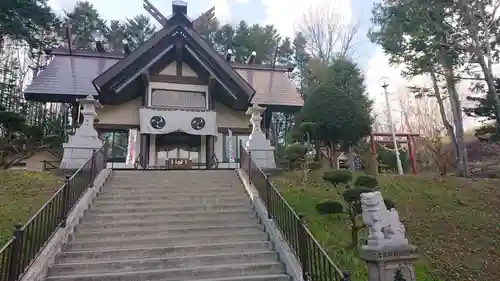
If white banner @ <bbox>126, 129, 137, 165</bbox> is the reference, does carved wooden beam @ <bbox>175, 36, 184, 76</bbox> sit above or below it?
above

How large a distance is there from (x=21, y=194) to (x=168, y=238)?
3.91m

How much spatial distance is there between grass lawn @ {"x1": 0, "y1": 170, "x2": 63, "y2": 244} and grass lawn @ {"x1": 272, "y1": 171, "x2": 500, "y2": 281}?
5330 mm

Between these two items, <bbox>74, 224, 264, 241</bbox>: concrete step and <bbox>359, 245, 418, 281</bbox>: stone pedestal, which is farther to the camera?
<bbox>74, 224, 264, 241</bbox>: concrete step

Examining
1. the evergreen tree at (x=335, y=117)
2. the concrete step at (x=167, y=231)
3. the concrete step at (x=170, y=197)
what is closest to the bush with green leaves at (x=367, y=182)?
the concrete step at (x=167, y=231)

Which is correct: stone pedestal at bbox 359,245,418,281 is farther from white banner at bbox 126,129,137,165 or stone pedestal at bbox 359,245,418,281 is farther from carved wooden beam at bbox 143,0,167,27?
carved wooden beam at bbox 143,0,167,27

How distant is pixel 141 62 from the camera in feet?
40.5

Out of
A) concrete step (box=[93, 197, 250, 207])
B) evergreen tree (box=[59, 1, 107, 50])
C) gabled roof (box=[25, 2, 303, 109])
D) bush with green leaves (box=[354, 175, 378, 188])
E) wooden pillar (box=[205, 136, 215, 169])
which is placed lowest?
concrete step (box=[93, 197, 250, 207])

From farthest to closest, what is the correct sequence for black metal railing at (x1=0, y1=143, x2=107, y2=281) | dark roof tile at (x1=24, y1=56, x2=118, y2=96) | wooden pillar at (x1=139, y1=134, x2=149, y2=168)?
wooden pillar at (x1=139, y1=134, x2=149, y2=168)
dark roof tile at (x1=24, y1=56, x2=118, y2=96)
black metal railing at (x1=0, y1=143, x2=107, y2=281)

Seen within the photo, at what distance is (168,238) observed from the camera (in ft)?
18.3

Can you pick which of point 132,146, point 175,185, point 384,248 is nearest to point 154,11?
point 132,146

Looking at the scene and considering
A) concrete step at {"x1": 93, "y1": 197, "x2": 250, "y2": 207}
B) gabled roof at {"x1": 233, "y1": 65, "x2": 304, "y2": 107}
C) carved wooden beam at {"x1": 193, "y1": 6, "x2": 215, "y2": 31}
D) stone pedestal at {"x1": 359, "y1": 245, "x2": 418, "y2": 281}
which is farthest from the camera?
carved wooden beam at {"x1": 193, "y1": 6, "x2": 215, "y2": 31}

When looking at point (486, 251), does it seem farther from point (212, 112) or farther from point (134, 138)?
point (134, 138)

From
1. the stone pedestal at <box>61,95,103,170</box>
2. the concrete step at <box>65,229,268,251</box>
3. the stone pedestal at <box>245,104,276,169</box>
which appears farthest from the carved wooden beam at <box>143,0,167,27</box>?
the concrete step at <box>65,229,268,251</box>

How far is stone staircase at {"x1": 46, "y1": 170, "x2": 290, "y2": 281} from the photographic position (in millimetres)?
4730
